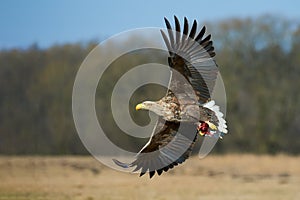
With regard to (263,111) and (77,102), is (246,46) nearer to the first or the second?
(263,111)

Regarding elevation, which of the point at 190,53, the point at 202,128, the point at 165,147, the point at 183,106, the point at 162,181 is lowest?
the point at 162,181

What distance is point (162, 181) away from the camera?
2130 centimetres

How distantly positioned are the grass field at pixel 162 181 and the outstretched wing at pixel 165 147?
3.68m

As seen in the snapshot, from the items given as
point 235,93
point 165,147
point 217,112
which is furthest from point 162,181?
point 235,93

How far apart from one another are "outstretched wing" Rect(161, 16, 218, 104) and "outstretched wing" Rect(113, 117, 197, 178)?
104 cm

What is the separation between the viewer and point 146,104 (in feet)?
34.7

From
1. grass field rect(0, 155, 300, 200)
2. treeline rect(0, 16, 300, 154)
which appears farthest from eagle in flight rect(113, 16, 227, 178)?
treeline rect(0, 16, 300, 154)

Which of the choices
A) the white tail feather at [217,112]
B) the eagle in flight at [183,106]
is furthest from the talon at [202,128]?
the white tail feather at [217,112]

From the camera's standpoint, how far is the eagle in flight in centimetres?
1003

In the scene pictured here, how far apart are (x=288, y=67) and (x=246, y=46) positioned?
3.19 metres

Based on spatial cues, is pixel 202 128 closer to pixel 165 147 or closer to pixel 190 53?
pixel 165 147

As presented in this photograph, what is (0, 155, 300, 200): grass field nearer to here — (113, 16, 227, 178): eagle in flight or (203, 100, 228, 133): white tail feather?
(113, 16, 227, 178): eagle in flight

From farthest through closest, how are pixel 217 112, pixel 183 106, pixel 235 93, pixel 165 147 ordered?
1. pixel 235 93
2. pixel 165 147
3. pixel 217 112
4. pixel 183 106

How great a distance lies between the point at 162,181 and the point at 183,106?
11.2m
